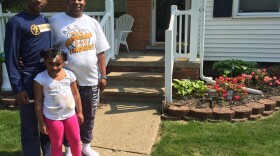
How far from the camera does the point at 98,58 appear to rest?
3137 mm

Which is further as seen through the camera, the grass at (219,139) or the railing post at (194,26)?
the railing post at (194,26)

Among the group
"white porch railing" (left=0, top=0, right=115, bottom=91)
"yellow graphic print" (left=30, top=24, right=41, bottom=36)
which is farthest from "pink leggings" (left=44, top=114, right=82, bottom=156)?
"white porch railing" (left=0, top=0, right=115, bottom=91)

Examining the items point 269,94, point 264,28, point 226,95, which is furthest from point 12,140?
point 264,28

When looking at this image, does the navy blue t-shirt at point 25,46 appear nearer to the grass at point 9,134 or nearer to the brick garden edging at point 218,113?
the grass at point 9,134

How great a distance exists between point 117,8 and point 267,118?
15.3 ft

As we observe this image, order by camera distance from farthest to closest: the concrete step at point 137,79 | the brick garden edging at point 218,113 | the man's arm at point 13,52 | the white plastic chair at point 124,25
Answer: the white plastic chair at point 124,25, the concrete step at point 137,79, the brick garden edging at point 218,113, the man's arm at point 13,52

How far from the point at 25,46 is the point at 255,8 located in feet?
18.1

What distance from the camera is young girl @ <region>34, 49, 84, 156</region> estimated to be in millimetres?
2602

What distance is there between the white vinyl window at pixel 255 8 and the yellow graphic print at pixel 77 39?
466cm

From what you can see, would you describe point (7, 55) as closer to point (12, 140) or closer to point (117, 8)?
point (12, 140)

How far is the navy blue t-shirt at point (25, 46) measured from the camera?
97.9 inches

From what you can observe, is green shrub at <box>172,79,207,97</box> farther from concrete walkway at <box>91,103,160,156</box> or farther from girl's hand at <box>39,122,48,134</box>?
girl's hand at <box>39,122,48,134</box>

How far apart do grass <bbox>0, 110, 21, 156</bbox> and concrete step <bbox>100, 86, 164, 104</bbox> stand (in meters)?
1.47

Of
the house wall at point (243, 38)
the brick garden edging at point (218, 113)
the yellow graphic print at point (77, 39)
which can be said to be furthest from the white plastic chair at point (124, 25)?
the yellow graphic print at point (77, 39)
